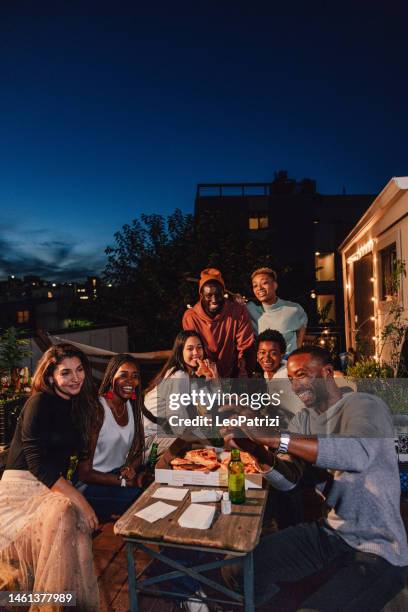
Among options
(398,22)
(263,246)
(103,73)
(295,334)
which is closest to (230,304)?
(295,334)

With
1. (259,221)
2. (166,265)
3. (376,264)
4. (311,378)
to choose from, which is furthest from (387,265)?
(259,221)

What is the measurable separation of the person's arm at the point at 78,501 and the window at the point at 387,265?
18.2ft

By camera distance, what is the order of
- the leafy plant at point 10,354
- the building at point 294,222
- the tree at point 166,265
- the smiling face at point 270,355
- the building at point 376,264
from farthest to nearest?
the building at point 294,222 → the tree at point 166,265 → the building at point 376,264 → the leafy plant at point 10,354 → the smiling face at point 270,355

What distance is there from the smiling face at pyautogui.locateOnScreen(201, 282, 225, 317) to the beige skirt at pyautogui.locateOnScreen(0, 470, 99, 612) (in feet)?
9.25

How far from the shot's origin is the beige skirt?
1.74 metres

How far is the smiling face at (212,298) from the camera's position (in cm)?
440

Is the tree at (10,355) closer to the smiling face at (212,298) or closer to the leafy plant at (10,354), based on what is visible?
the leafy plant at (10,354)

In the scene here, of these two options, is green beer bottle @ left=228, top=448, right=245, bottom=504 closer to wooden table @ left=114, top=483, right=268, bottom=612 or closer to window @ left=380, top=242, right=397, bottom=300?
wooden table @ left=114, top=483, right=268, bottom=612

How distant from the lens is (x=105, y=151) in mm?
32344

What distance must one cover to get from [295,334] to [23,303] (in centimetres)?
3582

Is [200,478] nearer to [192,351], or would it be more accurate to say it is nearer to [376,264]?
[192,351]

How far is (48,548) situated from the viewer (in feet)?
5.82

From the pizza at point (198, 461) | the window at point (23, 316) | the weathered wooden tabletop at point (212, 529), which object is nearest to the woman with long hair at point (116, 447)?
the pizza at point (198, 461)

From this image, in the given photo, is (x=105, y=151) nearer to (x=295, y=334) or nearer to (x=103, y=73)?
(x=103, y=73)
